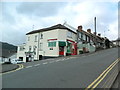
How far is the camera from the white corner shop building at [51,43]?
27.1 metres

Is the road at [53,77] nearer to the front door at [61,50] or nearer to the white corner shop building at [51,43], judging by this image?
the front door at [61,50]

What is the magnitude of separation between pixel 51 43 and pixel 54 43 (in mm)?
1054

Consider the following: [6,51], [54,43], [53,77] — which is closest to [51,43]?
[54,43]

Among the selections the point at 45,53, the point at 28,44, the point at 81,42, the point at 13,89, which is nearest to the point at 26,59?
the point at 28,44

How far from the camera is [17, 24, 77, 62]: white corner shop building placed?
27125 millimetres

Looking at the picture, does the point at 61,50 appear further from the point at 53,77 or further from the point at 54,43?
the point at 53,77

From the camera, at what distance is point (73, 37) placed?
30.8m

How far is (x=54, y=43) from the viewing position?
27359 mm

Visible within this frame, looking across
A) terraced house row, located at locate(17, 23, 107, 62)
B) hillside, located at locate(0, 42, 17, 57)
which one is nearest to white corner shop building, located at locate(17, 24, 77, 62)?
terraced house row, located at locate(17, 23, 107, 62)

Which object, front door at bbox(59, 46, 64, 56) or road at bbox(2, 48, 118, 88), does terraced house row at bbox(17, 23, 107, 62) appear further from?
road at bbox(2, 48, 118, 88)

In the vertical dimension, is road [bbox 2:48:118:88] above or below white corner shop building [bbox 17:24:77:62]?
below

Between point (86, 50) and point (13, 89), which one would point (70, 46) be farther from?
point (13, 89)

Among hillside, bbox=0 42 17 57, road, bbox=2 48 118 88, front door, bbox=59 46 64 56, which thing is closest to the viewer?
road, bbox=2 48 118 88

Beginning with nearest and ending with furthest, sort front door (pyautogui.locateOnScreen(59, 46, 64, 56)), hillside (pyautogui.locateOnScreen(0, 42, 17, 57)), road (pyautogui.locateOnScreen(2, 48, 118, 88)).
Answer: road (pyautogui.locateOnScreen(2, 48, 118, 88)) < front door (pyautogui.locateOnScreen(59, 46, 64, 56)) < hillside (pyautogui.locateOnScreen(0, 42, 17, 57))
